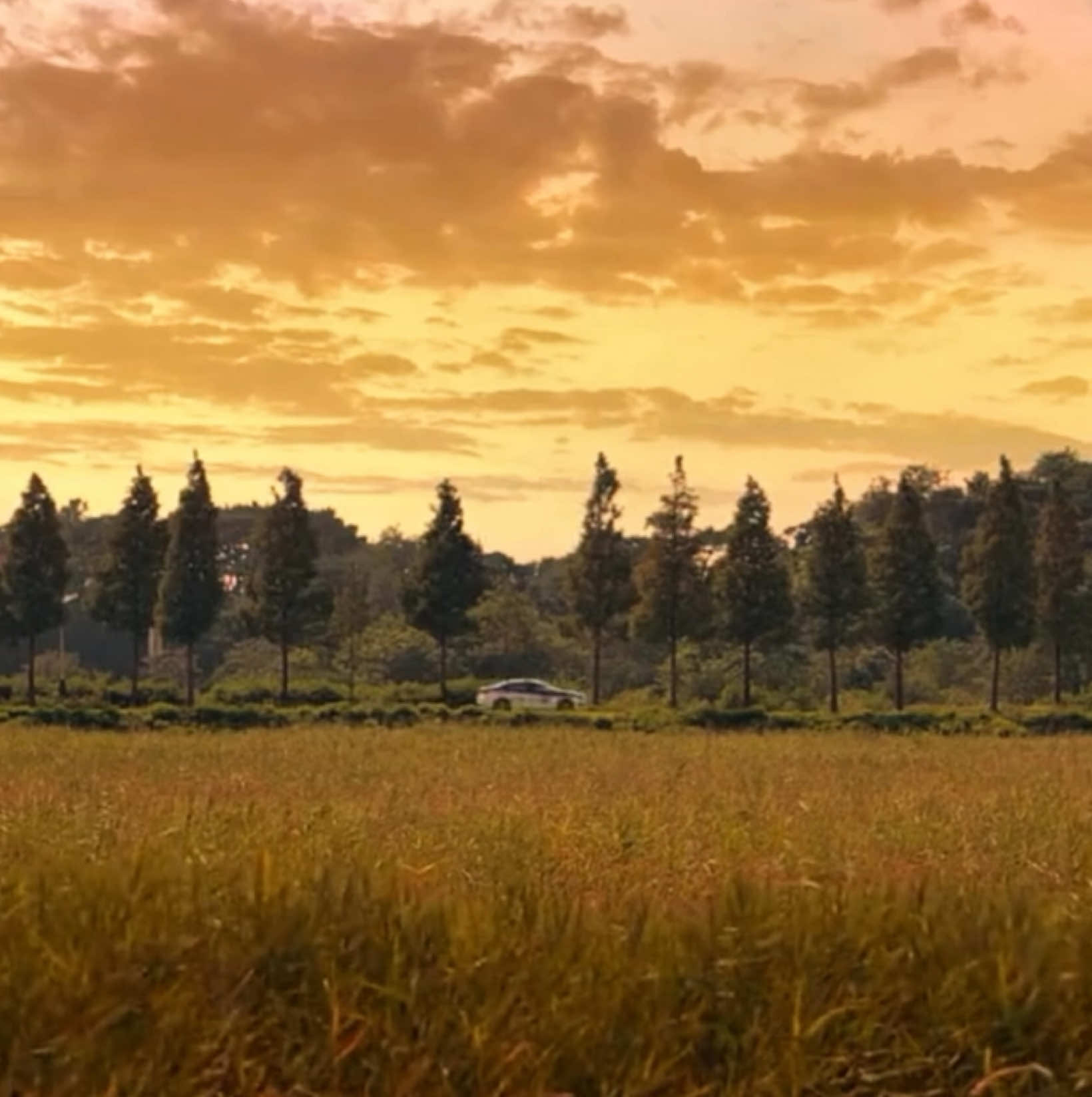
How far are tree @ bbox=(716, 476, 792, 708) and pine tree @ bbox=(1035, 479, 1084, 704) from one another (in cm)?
946

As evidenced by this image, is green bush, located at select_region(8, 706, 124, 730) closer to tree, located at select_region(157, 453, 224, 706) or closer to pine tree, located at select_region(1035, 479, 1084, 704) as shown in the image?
tree, located at select_region(157, 453, 224, 706)

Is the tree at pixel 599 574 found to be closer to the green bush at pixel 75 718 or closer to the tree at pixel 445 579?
the tree at pixel 445 579

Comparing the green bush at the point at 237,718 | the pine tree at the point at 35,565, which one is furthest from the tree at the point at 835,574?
the pine tree at the point at 35,565

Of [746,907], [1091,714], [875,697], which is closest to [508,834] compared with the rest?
[746,907]

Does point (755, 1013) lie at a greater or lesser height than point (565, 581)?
lesser

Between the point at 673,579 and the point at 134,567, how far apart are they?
65.8ft

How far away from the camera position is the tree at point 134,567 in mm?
58750

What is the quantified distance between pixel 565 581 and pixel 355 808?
Result: 1657 inches

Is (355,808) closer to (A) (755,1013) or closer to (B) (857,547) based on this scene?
(A) (755,1013)

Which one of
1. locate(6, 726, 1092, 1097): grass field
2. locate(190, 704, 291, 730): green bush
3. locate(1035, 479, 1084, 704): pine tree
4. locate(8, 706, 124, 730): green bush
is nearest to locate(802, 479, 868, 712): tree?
locate(1035, 479, 1084, 704): pine tree

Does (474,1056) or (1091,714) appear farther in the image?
(1091,714)

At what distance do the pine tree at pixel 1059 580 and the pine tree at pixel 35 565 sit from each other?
36188 millimetres

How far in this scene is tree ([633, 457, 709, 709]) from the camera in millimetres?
58188

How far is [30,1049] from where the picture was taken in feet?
19.0
